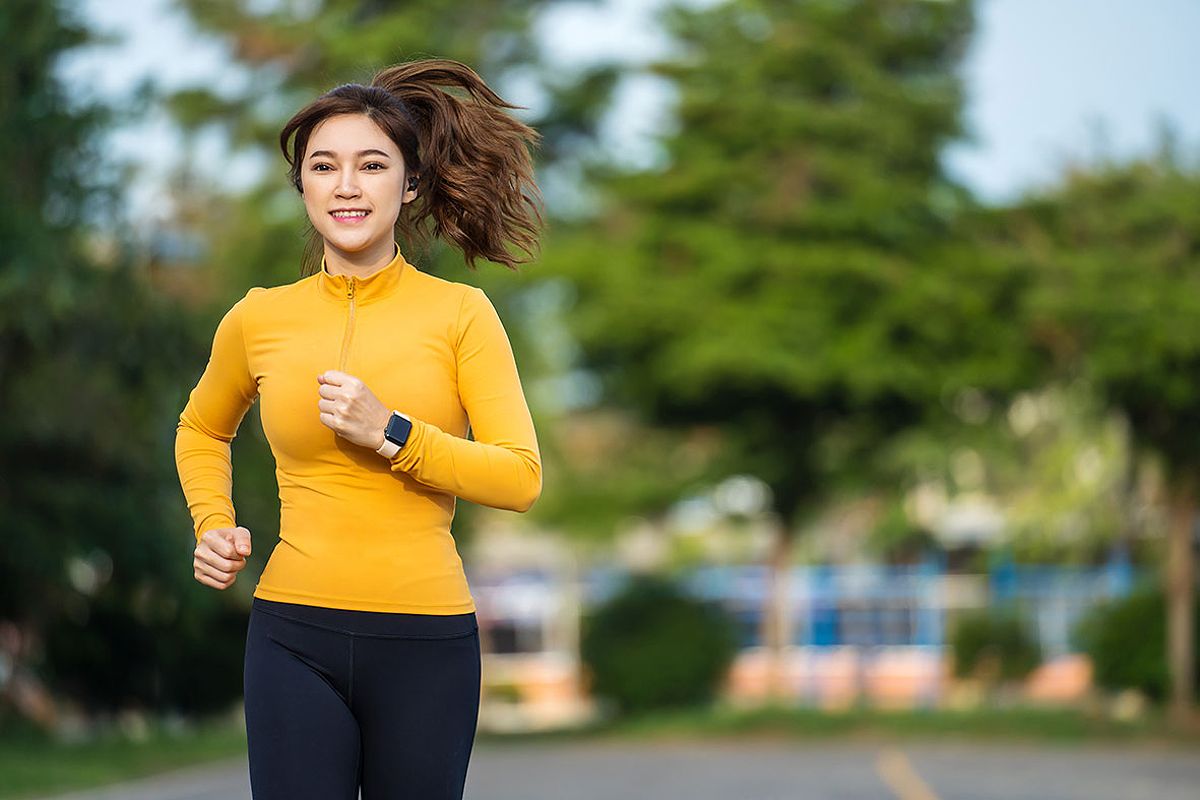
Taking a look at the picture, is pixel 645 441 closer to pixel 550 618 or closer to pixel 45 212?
pixel 45 212

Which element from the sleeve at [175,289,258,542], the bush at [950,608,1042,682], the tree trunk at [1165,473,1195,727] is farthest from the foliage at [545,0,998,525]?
the sleeve at [175,289,258,542]

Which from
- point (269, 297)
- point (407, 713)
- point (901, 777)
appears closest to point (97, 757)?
point (901, 777)

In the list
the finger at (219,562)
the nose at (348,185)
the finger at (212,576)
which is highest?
the nose at (348,185)

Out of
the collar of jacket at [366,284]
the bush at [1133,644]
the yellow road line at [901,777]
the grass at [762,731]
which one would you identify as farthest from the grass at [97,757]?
the collar of jacket at [366,284]

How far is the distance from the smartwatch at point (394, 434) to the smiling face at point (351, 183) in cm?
38

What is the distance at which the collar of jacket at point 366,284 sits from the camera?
3.21m

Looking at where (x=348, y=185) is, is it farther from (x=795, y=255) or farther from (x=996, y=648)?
(x=996, y=648)

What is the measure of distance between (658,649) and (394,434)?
21365 millimetres

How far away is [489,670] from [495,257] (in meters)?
42.5

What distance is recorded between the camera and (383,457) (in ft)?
10.0

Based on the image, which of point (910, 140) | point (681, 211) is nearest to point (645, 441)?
point (681, 211)

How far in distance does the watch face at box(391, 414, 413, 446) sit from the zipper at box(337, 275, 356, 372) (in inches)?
6.8

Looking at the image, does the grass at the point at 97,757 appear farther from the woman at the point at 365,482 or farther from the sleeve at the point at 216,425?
the woman at the point at 365,482

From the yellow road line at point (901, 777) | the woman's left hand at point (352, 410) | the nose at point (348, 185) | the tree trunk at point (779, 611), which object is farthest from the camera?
the tree trunk at point (779, 611)
